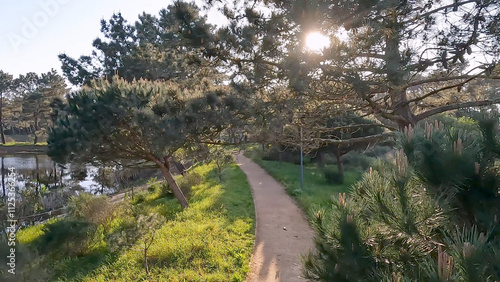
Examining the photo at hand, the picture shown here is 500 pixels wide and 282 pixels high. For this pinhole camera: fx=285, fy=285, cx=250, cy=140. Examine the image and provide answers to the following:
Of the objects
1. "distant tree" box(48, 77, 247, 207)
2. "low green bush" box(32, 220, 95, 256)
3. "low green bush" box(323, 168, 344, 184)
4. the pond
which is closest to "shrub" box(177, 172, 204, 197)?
the pond

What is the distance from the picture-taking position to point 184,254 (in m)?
5.70

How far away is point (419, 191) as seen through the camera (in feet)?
6.59

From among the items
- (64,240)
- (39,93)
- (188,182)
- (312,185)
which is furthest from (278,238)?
(39,93)

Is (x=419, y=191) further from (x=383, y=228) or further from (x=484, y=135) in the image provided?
(x=484, y=135)

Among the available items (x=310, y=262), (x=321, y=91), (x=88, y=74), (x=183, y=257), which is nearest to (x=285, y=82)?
(x=321, y=91)

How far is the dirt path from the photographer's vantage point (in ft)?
17.0

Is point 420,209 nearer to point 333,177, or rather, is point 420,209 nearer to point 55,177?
point 333,177

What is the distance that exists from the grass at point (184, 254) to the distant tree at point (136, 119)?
2085mm

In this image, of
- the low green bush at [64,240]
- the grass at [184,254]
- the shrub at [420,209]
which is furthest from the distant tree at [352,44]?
the low green bush at [64,240]

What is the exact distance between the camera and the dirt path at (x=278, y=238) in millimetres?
5184

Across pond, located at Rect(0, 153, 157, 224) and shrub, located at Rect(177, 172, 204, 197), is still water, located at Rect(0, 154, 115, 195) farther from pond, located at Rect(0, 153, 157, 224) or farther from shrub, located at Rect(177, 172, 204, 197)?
shrub, located at Rect(177, 172, 204, 197)

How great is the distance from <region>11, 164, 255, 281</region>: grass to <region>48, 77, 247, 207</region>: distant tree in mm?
2085

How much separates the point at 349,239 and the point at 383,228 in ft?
0.87

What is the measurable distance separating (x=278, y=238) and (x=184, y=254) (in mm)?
2318
